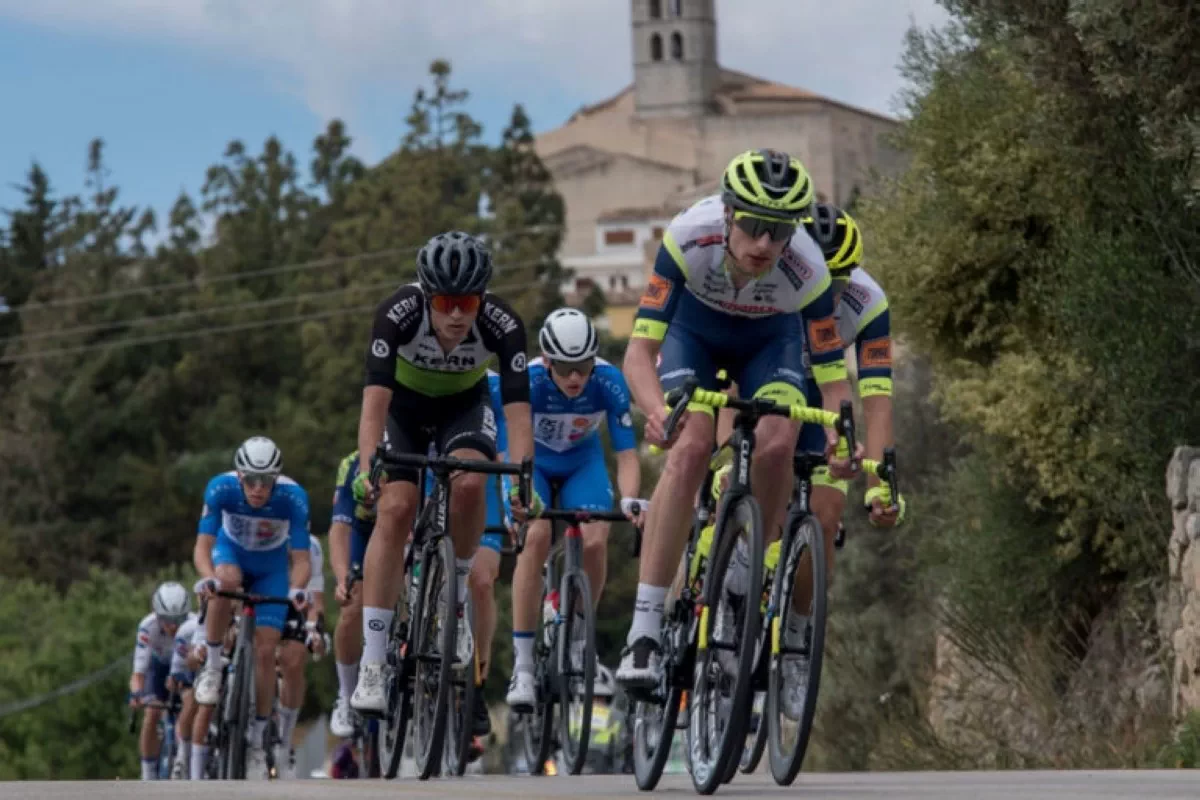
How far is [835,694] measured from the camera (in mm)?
28656

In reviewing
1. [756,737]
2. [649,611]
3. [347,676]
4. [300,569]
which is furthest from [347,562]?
[649,611]

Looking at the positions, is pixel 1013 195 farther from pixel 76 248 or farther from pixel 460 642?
pixel 76 248

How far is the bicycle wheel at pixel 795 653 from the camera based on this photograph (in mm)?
10188

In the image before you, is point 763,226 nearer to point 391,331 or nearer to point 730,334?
point 730,334

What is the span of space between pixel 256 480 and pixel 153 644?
732cm

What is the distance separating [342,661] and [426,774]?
4.18m

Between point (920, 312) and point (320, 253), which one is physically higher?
point (320, 253)

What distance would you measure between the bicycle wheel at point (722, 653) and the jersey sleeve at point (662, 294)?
28.9 inches

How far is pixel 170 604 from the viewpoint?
2450 cm

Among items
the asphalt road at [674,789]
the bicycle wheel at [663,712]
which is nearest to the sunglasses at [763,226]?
the bicycle wheel at [663,712]

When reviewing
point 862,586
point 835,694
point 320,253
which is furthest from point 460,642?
point 320,253

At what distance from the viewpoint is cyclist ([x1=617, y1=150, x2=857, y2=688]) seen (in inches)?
418

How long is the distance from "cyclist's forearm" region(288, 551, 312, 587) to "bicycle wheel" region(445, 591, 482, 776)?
5.06m

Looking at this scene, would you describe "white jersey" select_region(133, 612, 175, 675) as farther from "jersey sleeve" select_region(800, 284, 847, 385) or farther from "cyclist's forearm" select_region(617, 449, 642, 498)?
"jersey sleeve" select_region(800, 284, 847, 385)
